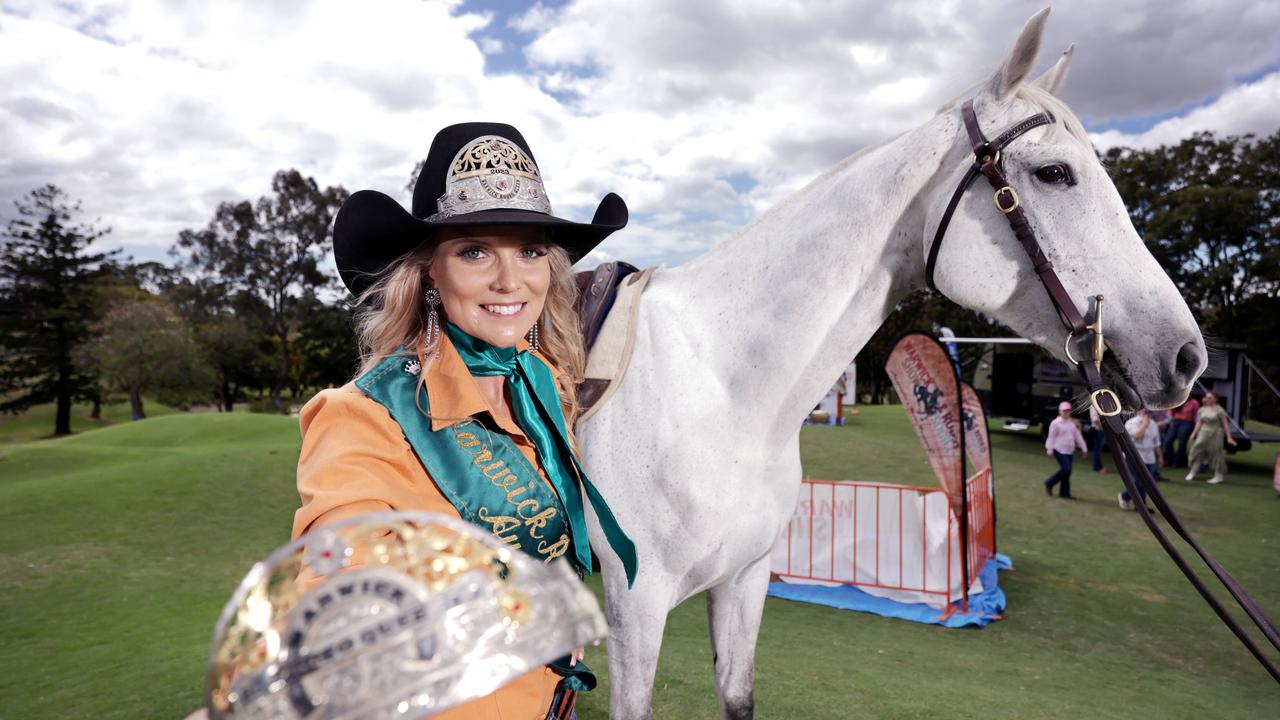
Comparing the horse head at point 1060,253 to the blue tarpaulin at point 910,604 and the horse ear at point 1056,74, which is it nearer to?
the horse ear at point 1056,74

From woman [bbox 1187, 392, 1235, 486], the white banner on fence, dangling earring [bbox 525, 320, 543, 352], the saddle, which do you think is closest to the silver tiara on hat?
dangling earring [bbox 525, 320, 543, 352]

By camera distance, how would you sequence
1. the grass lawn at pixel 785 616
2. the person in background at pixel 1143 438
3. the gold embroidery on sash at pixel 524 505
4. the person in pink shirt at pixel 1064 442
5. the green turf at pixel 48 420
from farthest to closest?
the green turf at pixel 48 420 → the person in pink shirt at pixel 1064 442 → the person in background at pixel 1143 438 → the grass lawn at pixel 785 616 → the gold embroidery on sash at pixel 524 505

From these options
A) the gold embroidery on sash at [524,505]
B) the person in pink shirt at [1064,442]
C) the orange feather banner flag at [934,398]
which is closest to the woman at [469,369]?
the gold embroidery on sash at [524,505]

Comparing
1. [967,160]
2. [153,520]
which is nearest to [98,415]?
[153,520]

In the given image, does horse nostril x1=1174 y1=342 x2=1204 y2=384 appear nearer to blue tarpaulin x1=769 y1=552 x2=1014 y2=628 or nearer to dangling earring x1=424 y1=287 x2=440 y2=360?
dangling earring x1=424 y1=287 x2=440 y2=360

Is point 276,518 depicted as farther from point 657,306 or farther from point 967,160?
point 967,160

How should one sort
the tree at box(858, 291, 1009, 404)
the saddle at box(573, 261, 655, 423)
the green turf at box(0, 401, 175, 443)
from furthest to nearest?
the tree at box(858, 291, 1009, 404) < the green turf at box(0, 401, 175, 443) < the saddle at box(573, 261, 655, 423)

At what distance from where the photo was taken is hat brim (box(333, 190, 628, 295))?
4.69 feet

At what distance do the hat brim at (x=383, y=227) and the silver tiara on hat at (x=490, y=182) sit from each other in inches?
1.3

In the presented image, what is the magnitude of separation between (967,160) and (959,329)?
34.3 metres

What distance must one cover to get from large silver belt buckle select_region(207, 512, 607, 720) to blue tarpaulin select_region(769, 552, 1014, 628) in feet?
23.8

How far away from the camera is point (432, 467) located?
1.34 m

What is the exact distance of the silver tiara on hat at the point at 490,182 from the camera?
1486 mm

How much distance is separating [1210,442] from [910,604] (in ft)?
36.8
